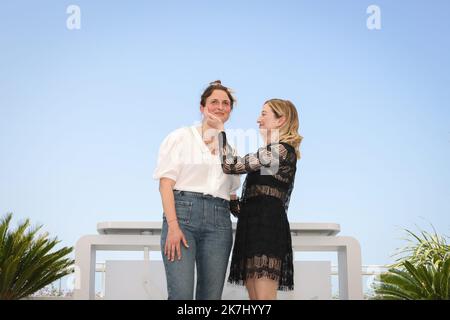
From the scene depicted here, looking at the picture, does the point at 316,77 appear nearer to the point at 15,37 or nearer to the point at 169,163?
the point at 15,37

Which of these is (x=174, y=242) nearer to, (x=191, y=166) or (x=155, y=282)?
(x=191, y=166)

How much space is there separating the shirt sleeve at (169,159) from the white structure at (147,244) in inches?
25.9

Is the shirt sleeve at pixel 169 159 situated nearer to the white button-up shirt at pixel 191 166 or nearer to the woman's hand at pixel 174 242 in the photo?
the white button-up shirt at pixel 191 166

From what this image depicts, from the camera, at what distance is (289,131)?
277 centimetres

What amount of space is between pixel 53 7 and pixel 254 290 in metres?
8.35

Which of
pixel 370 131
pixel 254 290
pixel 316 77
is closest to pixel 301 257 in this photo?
pixel 254 290

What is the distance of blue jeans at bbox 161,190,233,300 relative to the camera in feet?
8.13

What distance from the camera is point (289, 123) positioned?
2.78 m

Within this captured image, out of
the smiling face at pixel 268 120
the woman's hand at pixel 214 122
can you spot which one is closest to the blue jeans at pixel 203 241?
the woman's hand at pixel 214 122

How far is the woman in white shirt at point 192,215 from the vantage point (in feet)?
8.03

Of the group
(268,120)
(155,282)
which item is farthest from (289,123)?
(155,282)

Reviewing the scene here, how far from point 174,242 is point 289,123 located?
82cm

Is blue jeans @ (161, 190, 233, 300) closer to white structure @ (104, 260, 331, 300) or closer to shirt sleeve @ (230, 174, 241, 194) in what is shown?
shirt sleeve @ (230, 174, 241, 194)

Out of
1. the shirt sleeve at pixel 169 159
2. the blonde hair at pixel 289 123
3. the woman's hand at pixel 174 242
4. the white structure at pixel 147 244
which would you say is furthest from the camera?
the white structure at pixel 147 244
